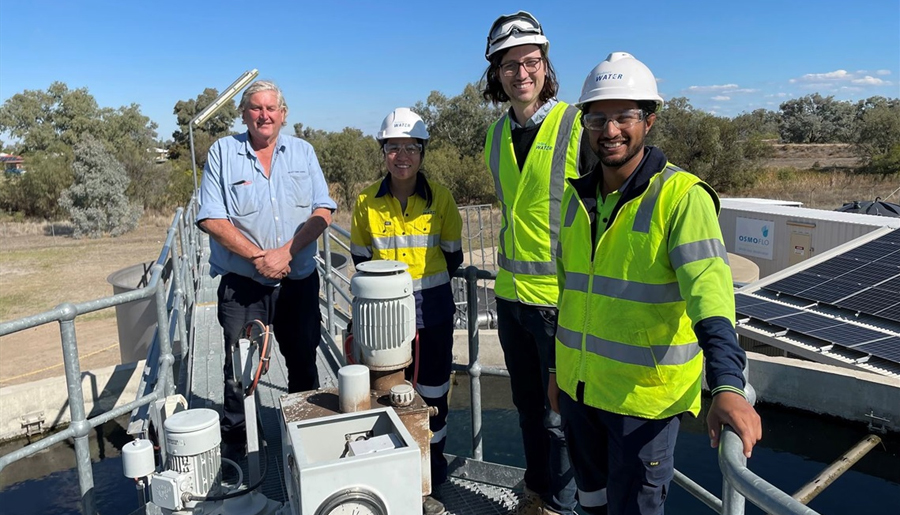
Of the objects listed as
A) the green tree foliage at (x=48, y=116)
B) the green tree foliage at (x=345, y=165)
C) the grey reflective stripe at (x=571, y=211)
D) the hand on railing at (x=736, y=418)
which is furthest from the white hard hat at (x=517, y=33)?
the green tree foliage at (x=48, y=116)

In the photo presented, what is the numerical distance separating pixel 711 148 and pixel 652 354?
30792 millimetres

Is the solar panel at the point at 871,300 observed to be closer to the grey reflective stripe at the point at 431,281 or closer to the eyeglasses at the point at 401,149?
the grey reflective stripe at the point at 431,281

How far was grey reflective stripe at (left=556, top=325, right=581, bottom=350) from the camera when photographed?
220 cm

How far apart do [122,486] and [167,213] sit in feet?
84.6

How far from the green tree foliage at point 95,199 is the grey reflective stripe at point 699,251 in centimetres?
2736

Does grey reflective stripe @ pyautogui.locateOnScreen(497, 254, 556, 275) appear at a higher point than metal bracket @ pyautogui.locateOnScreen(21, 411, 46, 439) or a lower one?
higher

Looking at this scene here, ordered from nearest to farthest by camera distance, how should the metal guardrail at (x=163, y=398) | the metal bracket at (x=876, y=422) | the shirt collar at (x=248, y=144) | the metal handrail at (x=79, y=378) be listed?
the metal guardrail at (x=163, y=398)
the metal handrail at (x=79, y=378)
the shirt collar at (x=248, y=144)
the metal bracket at (x=876, y=422)

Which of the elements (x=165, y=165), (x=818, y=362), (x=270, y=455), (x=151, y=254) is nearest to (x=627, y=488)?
(x=270, y=455)

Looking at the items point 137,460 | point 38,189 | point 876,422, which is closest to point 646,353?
point 137,460

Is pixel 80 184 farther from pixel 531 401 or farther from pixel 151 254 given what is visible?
pixel 531 401

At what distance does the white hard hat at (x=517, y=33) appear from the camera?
106 inches

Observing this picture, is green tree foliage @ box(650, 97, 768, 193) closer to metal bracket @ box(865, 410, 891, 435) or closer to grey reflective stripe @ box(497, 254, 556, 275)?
metal bracket @ box(865, 410, 891, 435)

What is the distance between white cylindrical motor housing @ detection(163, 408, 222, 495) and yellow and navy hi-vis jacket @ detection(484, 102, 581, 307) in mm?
1323

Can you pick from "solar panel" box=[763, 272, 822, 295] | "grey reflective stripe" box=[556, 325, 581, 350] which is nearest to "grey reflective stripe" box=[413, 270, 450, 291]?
"grey reflective stripe" box=[556, 325, 581, 350]
